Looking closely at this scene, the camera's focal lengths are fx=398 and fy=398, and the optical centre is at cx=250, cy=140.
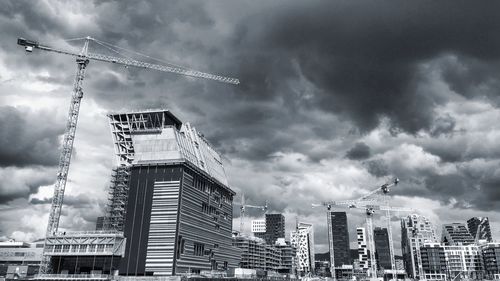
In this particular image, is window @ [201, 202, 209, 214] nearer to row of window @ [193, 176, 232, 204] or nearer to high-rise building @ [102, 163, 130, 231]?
row of window @ [193, 176, 232, 204]

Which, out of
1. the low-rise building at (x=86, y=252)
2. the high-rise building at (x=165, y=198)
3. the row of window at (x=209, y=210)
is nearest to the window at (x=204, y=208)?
the row of window at (x=209, y=210)

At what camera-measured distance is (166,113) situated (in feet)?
520

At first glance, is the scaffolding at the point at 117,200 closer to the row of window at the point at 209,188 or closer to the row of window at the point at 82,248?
the row of window at the point at 82,248

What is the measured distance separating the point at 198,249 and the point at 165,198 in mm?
27131

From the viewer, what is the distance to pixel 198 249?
154 meters

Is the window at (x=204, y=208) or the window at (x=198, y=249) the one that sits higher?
the window at (x=204, y=208)

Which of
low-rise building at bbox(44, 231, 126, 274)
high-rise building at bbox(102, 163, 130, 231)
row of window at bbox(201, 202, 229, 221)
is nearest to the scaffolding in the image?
high-rise building at bbox(102, 163, 130, 231)

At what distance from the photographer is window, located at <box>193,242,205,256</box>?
5960 inches

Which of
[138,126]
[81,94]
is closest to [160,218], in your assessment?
[138,126]

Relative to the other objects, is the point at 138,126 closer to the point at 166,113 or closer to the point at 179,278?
the point at 166,113

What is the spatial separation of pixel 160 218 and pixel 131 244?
13107mm

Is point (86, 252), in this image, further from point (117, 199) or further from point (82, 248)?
point (117, 199)

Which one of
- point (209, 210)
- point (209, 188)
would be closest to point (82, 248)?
point (209, 210)

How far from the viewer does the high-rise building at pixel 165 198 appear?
136 m
